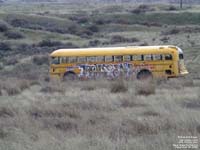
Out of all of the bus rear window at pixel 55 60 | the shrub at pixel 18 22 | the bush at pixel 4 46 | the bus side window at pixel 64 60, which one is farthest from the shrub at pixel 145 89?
the shrub at pixel 18 22

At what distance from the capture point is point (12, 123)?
1245cm

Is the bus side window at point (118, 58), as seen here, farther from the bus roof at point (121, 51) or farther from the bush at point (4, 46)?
the bush at point (4, 46)

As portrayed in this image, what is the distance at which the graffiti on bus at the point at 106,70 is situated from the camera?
3666 cm

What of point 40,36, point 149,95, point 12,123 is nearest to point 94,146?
point 12,123

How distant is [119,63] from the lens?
1467 inches

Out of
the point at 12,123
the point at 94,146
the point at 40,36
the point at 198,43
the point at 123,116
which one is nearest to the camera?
the point at 94,146

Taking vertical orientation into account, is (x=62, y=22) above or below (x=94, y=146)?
below

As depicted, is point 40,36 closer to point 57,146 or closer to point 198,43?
point 198,43

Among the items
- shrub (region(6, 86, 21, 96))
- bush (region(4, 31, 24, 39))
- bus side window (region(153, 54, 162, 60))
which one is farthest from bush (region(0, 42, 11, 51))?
shrub (region(6, 86, 21, 96))

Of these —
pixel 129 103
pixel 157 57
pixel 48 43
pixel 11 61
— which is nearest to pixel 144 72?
pixel 157 57

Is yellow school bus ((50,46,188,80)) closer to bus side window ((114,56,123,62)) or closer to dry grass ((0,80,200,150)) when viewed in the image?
bus side window ((114,56,123,62))

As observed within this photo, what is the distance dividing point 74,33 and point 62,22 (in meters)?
9.51

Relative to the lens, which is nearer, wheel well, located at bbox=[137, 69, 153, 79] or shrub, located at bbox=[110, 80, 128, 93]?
shrub, located at bbox=[110, 80, 128, 93]

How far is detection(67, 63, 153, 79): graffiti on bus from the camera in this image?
36.7m
